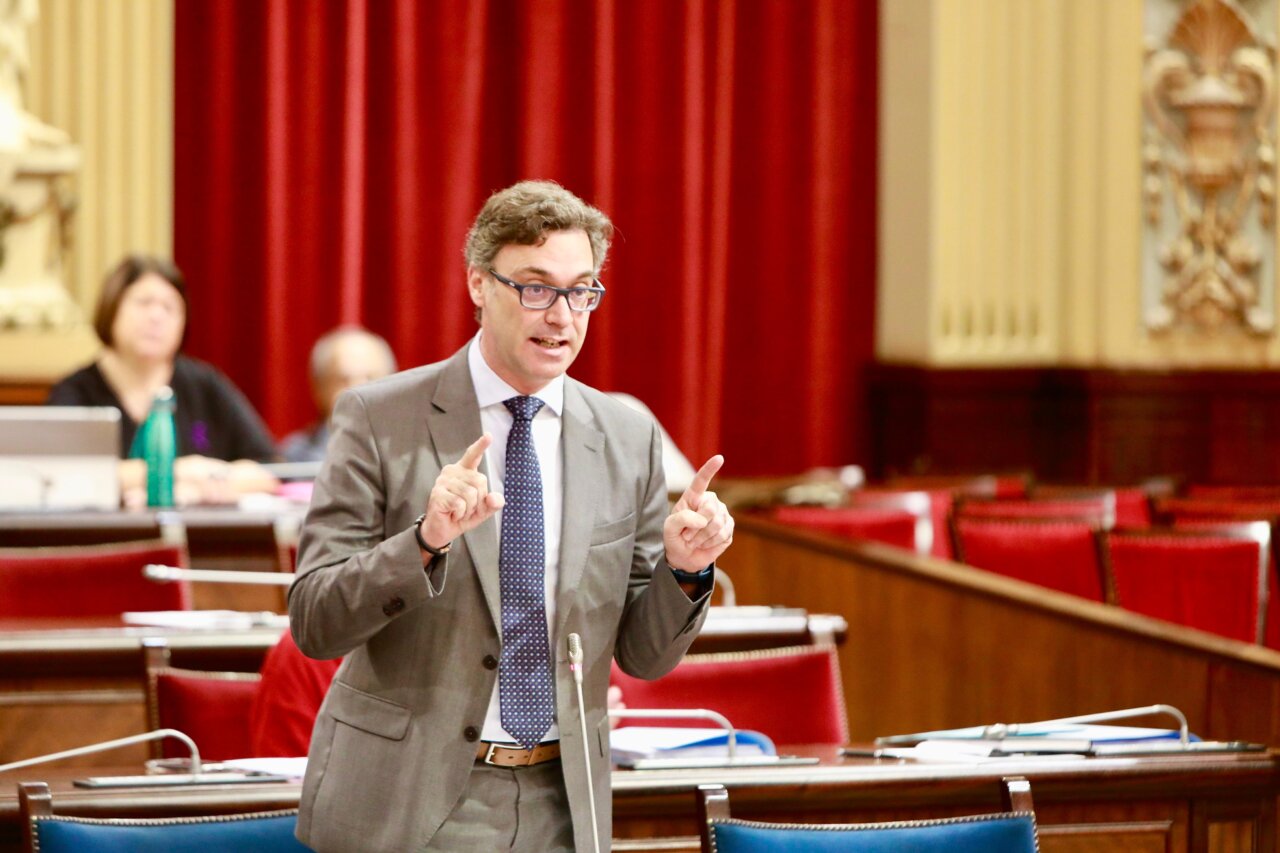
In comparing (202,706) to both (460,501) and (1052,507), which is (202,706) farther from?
(1052,507)

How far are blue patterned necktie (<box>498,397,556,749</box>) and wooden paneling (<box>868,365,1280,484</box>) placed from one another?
5.94 m

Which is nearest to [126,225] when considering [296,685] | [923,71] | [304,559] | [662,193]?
[662,193]

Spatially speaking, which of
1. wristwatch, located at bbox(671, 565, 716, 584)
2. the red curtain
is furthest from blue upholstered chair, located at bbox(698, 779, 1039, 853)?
the red curtain

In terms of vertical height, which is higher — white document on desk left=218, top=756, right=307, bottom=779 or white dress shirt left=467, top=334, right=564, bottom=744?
white dress shirt left=467, top=334, right=564, bottom=744

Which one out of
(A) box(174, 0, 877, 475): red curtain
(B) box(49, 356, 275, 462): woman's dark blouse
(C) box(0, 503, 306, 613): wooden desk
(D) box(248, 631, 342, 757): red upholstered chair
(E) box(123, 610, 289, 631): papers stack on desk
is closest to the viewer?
(D) box(248, 631, 342, 757): red upholstered chair

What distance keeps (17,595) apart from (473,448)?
2.22 m

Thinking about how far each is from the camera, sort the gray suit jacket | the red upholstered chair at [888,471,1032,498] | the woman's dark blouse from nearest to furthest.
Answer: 1. the gray suit jacket
2. the woman's dark blouse
3. the red upholstered chair at [888,471,1032,498]

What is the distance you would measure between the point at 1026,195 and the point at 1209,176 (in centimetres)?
76

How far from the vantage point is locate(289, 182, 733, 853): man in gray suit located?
2.01 meters

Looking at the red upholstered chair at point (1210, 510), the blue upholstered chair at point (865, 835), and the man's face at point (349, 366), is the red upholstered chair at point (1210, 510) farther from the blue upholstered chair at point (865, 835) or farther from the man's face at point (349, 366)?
the blue upholstered chair at point (865, 835)

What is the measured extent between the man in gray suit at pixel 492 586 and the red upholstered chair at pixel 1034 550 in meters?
2.96

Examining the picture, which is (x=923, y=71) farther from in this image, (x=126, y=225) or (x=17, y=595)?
(x=17, y=595)

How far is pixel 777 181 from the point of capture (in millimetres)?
8242

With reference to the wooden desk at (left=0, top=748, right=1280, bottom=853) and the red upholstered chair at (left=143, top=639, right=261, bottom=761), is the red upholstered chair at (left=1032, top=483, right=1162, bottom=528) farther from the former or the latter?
the red upholstered chair at (left=143, top=639, right=261, bottom=761)
